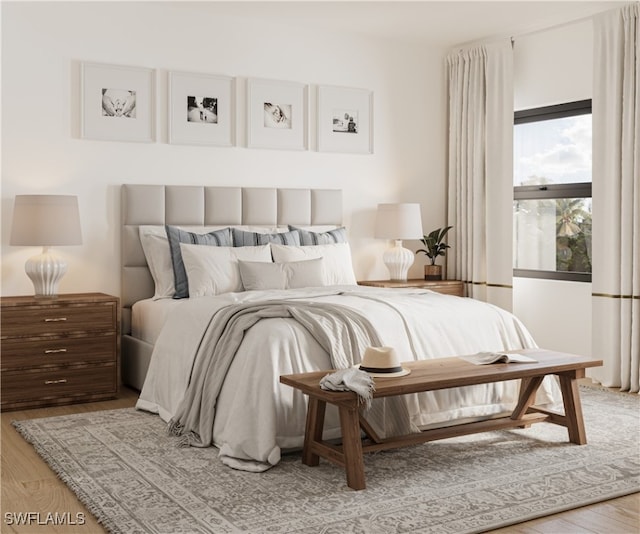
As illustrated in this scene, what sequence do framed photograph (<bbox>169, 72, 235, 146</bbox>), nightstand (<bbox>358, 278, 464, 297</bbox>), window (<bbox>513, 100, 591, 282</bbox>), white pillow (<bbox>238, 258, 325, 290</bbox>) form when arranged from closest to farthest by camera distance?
1. white pillow (<bbox>238, 258, 325, 290</bbox>)
2. framed photograph (<bbox>169, 72, 235, 146</bbox>)
3. window (<bbox>513, 100, 591, 282</bbox>)
4. nightstand (<bbox>358, 278, 464, 297</bbox>)

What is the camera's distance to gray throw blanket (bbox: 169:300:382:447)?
381 cm

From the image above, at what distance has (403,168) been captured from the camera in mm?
6914

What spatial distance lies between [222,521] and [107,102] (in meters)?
3.52

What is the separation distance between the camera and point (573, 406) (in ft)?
12.9

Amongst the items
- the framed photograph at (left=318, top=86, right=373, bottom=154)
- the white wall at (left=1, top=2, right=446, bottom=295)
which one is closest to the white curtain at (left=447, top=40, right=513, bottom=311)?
the white wall at (left=1, top=2, right=446, bottom=295)

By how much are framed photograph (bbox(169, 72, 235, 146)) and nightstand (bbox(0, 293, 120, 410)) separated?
1.45 m

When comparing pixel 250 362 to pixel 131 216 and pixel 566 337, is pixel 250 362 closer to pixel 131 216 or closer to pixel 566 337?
pixel 131 216

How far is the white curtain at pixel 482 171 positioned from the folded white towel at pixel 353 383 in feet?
11.4

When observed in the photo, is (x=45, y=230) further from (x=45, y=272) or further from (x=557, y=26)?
(x=557, y=26)

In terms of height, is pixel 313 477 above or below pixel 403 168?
below

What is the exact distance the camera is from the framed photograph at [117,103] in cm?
535

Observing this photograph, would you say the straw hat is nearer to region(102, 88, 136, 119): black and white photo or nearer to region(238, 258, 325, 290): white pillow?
region(238, 258, 325, 290): white pillow

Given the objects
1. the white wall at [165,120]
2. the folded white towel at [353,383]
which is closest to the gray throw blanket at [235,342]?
the folded white towel at [353,383]

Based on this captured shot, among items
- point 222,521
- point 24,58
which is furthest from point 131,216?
point 222,521
